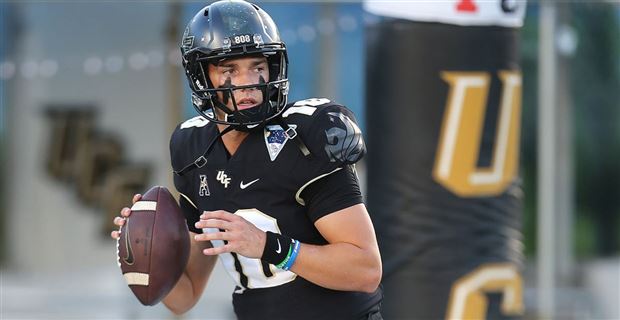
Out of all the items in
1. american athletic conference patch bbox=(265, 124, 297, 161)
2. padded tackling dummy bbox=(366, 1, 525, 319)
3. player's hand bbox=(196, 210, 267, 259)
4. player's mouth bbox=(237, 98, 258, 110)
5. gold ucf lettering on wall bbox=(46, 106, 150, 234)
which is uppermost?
player's mouth bbox=(237, 98, 258, 110)

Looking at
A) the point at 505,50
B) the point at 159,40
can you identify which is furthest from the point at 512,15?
the point at 159,40

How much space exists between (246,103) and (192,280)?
60cm

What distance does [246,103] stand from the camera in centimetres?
274

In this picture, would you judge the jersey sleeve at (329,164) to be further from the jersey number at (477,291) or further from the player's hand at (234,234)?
the jersey number at (477,291)

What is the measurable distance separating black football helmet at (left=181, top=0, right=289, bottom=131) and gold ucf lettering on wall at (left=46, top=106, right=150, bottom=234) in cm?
642

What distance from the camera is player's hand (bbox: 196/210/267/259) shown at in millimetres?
2488

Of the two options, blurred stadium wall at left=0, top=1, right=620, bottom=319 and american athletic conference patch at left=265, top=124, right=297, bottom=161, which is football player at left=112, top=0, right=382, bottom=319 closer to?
american athletic conference patch at left=265, top=124, right=297, bottom=161

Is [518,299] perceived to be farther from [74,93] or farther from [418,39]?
[74,93]

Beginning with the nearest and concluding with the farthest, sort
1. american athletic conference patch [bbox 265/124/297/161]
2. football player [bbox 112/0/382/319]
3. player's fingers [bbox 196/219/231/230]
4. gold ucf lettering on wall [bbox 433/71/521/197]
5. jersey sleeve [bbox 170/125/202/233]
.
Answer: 1. player's fingers [bbox 196/219/231/230]
2. football player [bbox 112/0/382/319]
3. american athletic conference patch [bbox 265/124/297/161]
4. jersey sleeve [bbox 170/125/202/233]
5. gold ucf lettering on wall [bbox 433/71/521/197]

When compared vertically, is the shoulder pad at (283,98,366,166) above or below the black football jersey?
above

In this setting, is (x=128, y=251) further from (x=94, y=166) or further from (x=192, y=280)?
(x=94, y=166)

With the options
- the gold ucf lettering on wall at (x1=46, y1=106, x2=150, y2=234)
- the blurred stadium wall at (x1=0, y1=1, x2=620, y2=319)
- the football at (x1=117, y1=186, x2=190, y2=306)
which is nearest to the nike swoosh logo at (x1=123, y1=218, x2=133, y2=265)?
the football at (x1=117, y1=186, x2=190, y2=306)

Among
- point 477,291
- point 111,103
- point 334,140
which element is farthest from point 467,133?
point 111,103

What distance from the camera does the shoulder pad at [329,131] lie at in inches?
104
